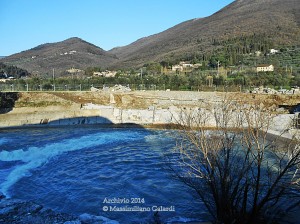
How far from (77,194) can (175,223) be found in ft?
15.0

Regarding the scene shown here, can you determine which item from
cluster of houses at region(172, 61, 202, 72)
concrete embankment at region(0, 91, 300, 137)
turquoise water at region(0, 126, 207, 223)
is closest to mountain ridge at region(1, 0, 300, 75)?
cluster of houses at region(172, 61, 202, 72)

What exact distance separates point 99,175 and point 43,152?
6.14 m

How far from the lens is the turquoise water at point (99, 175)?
32.2 feet

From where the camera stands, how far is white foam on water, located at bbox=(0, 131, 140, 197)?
1366 centimetres

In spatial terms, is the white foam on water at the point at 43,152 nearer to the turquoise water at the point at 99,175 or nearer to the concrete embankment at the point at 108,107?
the turquoise water at the point at 99,175

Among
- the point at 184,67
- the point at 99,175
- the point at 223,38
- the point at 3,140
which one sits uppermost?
the point at 223,38

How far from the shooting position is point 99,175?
13.8 m

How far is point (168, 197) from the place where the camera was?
10.7m

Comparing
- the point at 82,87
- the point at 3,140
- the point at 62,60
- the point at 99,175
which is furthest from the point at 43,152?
the point at 62,60

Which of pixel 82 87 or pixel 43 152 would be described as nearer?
pixel 43 152

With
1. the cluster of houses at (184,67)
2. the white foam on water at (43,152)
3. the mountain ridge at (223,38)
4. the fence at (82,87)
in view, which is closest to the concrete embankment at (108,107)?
the white foam on water at (43,152)

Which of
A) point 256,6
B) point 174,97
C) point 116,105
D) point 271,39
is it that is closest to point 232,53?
point 271,39

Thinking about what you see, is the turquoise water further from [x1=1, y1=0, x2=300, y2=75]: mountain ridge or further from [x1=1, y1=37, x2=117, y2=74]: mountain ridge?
[x1=1, y1=37, x2=117, y2=74]: mountain ridge

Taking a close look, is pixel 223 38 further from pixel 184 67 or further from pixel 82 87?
pixel 82 87
